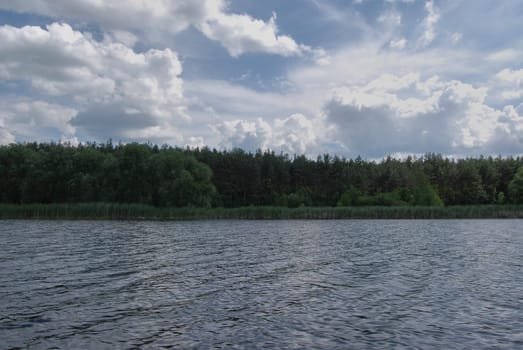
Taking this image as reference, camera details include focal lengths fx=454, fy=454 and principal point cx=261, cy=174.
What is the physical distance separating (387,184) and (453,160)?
37.7 m

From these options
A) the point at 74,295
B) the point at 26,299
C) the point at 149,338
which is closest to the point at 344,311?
the point at 149,338

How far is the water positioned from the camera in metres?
11.3

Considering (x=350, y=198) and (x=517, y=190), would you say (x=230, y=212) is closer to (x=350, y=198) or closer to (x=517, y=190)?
(x=350, y=198)

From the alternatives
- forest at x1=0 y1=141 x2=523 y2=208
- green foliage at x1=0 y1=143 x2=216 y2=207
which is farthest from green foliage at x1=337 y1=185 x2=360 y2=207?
green foliage at x1=0 y1=143 x2=216 y2=207

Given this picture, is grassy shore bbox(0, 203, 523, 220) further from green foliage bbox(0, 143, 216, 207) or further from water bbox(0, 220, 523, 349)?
water bbox(0, 220, 523, 349)

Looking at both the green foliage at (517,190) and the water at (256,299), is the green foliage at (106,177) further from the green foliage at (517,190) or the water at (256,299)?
the green foliage at (517,190)

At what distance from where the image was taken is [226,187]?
124 meters

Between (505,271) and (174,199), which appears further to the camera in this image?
(174,199)

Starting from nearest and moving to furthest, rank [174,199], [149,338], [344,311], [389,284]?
1. [149,338]
2. [344,311]
3. [389,284]
4. [174,199]

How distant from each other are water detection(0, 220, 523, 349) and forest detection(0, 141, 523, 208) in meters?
62.0

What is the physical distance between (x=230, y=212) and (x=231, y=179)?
159 feet

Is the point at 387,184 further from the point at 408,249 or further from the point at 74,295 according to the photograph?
the point at 74,295

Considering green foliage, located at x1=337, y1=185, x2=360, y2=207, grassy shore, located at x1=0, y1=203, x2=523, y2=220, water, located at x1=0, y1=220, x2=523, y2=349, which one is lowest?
water, located at x1=0, y1=220, x2=523, y2=349

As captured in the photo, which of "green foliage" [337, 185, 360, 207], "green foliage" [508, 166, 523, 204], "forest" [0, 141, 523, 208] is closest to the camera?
"forest" [0, 141, 523, 208]
